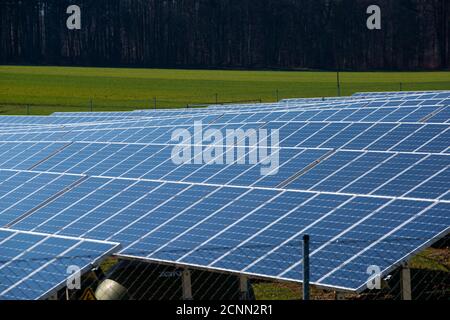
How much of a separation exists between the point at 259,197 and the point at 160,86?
7414cm

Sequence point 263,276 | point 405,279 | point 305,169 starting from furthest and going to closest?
1. point 305,169
2. point 405,279
3. point 263,276

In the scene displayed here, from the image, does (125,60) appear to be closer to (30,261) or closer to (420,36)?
(420,36)

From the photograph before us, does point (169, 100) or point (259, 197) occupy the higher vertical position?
point (259, 197)

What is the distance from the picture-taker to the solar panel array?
15648 millimetres

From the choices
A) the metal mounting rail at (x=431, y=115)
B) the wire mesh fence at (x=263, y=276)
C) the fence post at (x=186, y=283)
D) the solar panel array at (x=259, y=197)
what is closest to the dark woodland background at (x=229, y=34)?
the metal mounting rail at (x=431, y=115)

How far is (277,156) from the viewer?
72.3 feet

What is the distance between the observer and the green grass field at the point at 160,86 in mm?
79000

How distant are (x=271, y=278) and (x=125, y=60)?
110m

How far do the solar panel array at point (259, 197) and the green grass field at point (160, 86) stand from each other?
47445 mm

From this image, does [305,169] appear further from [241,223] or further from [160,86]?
[160,86]

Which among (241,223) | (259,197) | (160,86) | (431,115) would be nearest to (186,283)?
(241,223)

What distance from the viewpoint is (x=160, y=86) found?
303 feet

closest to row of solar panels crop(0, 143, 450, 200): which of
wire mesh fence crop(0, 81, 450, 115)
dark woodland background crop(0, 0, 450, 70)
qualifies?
wire mesh fence crop(0, 81, 450, 115)

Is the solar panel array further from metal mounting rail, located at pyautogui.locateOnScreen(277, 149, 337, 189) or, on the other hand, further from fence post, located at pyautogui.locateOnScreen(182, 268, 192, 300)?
fence post, located at pyautogui.locateOnScreen(182, 268, 192, 300)
